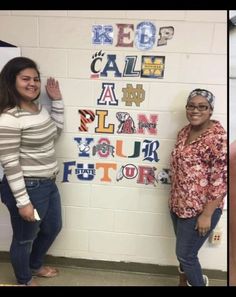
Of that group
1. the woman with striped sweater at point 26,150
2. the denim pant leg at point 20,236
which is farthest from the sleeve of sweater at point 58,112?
the denim pant leg at point 20,236

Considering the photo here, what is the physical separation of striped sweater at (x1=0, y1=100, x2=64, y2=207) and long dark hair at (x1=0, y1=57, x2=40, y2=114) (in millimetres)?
46

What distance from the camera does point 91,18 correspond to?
186cm

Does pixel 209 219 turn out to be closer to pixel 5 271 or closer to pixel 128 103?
pixel 128 103

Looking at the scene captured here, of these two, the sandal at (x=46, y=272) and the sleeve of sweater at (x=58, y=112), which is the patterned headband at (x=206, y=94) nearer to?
the sleeve of sweater at (x=58, y=112)

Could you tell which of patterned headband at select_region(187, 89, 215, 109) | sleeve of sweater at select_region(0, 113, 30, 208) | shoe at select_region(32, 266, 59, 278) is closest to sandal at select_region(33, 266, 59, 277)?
shoe at select_region(32, 266, 59, 278)

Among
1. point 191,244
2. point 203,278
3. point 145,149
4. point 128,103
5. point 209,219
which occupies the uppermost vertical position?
point 128,103

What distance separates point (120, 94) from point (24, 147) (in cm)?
65

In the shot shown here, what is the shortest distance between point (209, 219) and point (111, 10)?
1.30 meters

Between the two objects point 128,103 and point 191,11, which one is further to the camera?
point 128,103

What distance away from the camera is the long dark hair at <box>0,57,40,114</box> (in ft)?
5.69

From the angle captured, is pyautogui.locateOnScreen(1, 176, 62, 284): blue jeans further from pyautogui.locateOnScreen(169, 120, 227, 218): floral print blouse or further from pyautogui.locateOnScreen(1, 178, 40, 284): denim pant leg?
pyautogui.locateOnScreen(169, 120, 227, 218): floral print blouse

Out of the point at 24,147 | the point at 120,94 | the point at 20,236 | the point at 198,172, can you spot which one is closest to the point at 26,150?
the point at 24,147

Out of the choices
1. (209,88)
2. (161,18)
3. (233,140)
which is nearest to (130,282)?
(233,140)

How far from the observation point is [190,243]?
1.85 metres
